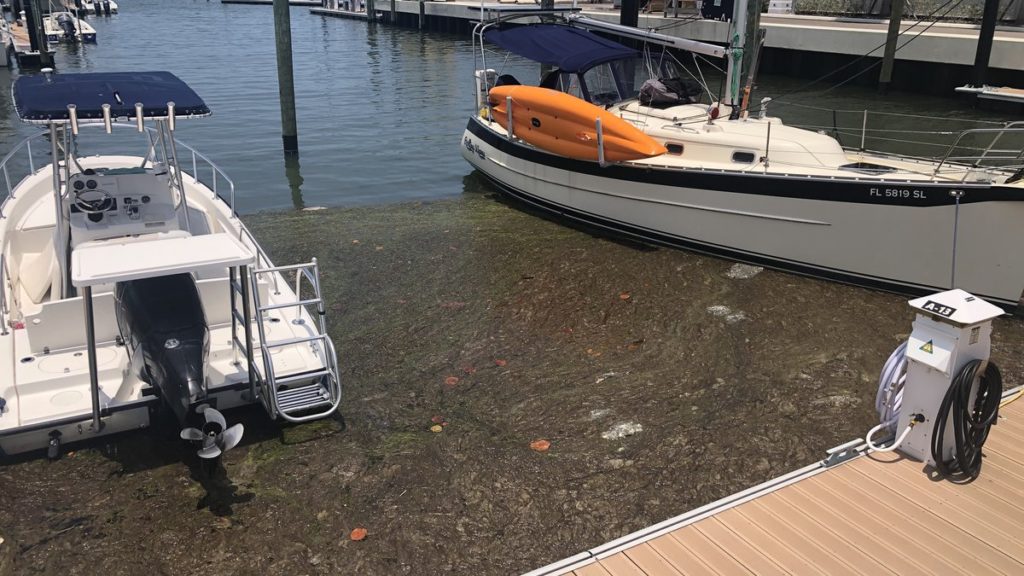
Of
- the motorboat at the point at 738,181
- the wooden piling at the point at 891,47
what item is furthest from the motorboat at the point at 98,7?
the motorboat at the point at 738,181

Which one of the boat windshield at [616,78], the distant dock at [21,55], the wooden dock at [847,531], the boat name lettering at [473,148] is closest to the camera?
the wooden dock at [847,531]

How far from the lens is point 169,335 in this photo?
227 inches

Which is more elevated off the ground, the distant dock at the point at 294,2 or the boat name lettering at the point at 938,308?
the distant dock at the point at 294,2

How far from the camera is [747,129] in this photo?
10.9 meters

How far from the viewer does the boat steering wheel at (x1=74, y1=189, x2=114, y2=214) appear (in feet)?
24.0

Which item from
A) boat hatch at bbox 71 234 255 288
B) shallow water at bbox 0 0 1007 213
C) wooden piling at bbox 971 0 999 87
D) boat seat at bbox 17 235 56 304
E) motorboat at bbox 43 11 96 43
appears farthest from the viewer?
motorboat at bbox 43 11 96 43

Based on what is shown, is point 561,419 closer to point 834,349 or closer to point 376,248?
point 834,349

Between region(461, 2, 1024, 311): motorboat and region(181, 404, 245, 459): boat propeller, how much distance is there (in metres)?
7.09

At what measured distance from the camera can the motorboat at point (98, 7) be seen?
57562mm

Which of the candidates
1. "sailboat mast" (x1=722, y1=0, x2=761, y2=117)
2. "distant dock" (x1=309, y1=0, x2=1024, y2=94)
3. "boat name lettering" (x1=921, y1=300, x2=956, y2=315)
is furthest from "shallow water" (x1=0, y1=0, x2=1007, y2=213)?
"boat name lettering" (x1=921, y1=300, x2=956, y2=315)

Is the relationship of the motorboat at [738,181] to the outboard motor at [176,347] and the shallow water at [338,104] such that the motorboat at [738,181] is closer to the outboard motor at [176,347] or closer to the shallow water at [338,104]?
the shallow water at [338,104]

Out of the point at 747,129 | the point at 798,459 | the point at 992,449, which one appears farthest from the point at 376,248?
the point at 992,449

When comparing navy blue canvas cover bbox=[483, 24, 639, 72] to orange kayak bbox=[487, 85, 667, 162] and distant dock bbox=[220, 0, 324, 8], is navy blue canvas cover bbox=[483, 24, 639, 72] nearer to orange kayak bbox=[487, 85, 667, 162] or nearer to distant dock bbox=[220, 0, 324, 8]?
orange kayak bbox=[487, 85, 667, 162]

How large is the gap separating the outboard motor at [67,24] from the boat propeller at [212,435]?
140ft
